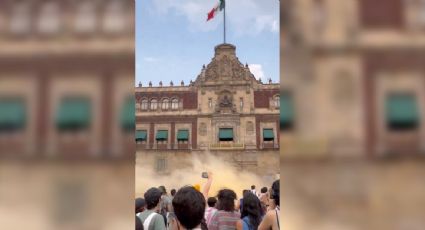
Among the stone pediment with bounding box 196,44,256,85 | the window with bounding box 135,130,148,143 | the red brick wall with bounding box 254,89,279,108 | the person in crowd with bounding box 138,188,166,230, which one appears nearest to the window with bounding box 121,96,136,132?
the person in crowd with bounding box 138,188,166,230

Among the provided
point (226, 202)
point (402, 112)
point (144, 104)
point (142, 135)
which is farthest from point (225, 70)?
point (402, 112)

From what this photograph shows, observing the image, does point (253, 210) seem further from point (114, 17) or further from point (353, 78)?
point (114, 17)

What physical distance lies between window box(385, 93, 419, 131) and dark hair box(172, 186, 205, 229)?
4.07 ft

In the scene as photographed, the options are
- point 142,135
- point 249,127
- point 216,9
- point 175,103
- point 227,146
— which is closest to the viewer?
point 227,146

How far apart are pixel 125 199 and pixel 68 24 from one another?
1.95ft

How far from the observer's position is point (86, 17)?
1386mm

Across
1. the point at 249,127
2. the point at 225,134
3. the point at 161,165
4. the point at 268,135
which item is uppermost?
the point at 249,127

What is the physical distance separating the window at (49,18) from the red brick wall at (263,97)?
30149 millimetres

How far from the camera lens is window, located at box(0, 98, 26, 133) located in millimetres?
1313

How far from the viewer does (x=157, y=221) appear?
10.8 feet

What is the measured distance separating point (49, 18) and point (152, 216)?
7.27 feet

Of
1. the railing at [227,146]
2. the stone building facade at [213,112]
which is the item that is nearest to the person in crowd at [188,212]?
the railing at [227,146]

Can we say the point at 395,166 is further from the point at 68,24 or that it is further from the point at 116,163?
the point at 68,24

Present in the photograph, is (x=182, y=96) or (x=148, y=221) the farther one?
(x=182, y=96)
